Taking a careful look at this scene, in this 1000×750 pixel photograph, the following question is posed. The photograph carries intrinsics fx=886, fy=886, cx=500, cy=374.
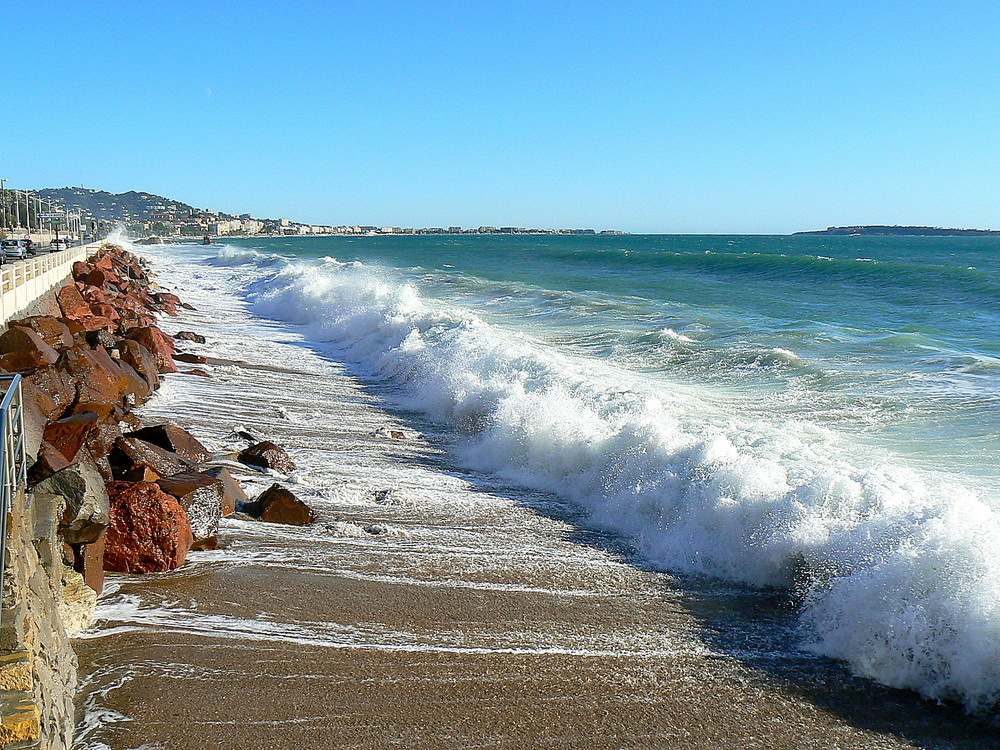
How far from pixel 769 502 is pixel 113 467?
5.19m

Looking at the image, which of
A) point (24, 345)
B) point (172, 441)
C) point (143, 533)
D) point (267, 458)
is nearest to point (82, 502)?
point (143, 533)

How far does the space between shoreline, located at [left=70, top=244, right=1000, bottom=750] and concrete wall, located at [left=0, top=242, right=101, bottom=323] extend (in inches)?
349

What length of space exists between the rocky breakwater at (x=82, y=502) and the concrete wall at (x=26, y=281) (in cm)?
247

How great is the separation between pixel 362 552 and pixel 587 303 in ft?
68.3

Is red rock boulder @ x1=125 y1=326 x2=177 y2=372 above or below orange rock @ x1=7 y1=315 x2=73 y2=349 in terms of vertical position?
below

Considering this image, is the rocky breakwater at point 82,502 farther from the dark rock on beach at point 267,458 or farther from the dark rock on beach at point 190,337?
the dark rock on beach at point 190,337

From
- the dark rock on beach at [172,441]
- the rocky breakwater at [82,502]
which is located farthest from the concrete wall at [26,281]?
the dark rock on beach at [172,441]

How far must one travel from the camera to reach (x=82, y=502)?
5.14m

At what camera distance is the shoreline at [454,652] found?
4281 millimetres

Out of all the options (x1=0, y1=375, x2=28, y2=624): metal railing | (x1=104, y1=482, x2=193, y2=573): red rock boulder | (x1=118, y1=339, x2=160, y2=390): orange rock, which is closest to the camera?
(x1=0, y1=375, x2=28, y2=624): metal railing

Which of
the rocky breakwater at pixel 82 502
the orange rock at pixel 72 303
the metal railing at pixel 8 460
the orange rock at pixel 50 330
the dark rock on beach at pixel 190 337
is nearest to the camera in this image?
the metal railing at pixel 8 460

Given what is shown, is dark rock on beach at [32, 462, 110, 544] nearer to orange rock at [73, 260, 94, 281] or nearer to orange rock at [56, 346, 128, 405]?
orange rock at [56, 346, 128, 405]

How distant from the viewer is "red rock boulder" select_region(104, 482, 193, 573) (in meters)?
5.70

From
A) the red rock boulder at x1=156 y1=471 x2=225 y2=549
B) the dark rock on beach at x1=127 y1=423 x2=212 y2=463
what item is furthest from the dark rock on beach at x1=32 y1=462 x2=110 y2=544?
the dark rock on beach at x1=127 y1=423 x2=212 y2=463
